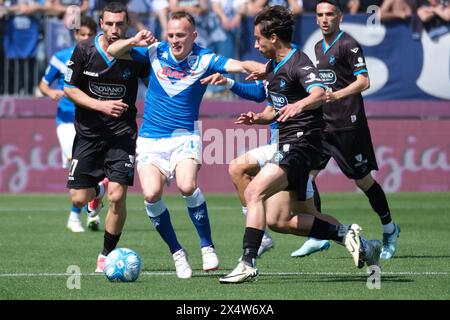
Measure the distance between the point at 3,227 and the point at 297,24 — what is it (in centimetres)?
813

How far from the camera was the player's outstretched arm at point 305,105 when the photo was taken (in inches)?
334

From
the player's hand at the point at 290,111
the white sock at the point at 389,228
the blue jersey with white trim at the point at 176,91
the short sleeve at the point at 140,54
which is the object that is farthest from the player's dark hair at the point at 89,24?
the player's hand at the point at 290,111

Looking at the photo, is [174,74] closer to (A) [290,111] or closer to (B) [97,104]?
(B) [97,104]

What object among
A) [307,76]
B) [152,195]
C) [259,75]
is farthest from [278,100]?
[152,195]

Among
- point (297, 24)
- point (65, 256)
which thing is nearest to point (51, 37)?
point (297, 24)

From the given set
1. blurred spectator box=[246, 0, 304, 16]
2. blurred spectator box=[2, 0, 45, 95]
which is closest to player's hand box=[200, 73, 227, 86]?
blurred spectator box=[246, 0, 304, 16]

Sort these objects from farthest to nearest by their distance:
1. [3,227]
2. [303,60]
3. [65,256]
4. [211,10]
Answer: [211,10] → [3,227] → [65,256] → [303,60]

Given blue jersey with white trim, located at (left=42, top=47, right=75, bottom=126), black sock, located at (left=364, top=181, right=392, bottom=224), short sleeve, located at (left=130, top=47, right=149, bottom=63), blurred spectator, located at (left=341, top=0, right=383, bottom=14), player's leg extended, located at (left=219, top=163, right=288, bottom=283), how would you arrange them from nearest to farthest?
1. player's leg extended, located at (left=219, top=163, right=288, bottom=283)
2. short sleeve, located at (left=130, top=47, right=149, bottom=63)
3. black sock, located at (left=364, top=181, right=392, bottom=224)
4. blue jersey with white trim, located at (left=42, top=47, right=75, bottom=126)
5. blurred spectator, located at (left=341, top=0, right=383, bottom=14)

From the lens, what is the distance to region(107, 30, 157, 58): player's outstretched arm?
9406 millimetres

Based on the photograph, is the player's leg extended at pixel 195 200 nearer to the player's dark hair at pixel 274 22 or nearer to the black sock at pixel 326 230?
the black sock at pixel 326 230

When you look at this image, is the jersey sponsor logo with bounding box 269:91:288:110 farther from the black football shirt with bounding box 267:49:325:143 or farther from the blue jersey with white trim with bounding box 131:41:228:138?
the blue jersey with white trim with bounding box 131:41:228:138

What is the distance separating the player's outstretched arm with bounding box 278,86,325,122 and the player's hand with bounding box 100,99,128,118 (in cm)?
180

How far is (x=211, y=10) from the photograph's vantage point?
20156 mm

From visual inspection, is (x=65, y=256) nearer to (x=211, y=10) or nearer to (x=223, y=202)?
(x=223, y=202)
